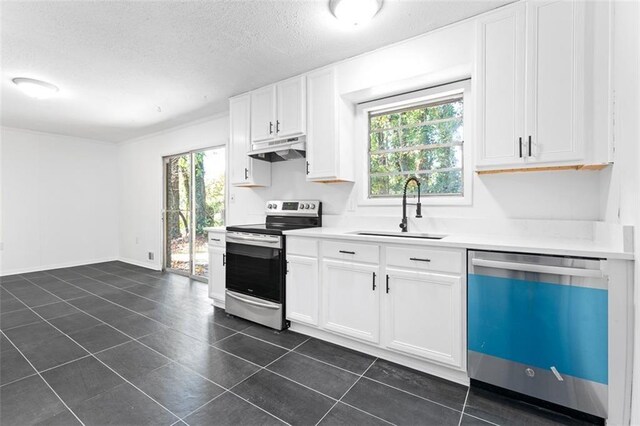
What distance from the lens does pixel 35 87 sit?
318 centimetres

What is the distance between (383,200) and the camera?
9.30 ft

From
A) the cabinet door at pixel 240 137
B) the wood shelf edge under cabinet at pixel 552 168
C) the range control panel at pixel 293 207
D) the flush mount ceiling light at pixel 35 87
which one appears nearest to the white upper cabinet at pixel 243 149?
the cabinet door at pixel 240 137

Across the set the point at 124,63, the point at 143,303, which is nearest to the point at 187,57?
the point at 124,63

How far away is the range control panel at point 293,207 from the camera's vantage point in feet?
10.6

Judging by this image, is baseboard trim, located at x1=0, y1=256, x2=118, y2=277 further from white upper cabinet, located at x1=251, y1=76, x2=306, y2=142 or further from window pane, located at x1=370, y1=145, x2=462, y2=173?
window pane, located at x1=370, y1=145, x2=462, y2=173

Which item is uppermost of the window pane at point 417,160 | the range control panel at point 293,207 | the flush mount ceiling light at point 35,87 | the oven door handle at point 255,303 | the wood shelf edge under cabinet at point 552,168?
the flush mount ceiling light at point 35,87

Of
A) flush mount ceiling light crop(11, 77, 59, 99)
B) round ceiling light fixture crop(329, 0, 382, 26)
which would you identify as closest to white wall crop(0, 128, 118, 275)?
flush mount ceiling light crop(11, 77, 59, 99)

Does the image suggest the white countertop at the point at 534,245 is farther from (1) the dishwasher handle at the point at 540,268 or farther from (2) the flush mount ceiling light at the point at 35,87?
(2) the flush mount ceiling light at the point at 35,87

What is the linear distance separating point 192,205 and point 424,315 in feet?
13.8

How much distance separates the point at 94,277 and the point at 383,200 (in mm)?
4888

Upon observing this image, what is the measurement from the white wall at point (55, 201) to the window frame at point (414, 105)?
5.82m

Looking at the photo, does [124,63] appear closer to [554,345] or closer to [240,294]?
[240,294]

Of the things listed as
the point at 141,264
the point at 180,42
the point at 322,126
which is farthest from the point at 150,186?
the point at 322,126

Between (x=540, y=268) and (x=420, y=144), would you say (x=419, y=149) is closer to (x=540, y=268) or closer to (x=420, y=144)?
(x=420, y=144)
